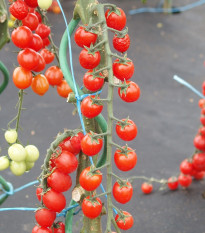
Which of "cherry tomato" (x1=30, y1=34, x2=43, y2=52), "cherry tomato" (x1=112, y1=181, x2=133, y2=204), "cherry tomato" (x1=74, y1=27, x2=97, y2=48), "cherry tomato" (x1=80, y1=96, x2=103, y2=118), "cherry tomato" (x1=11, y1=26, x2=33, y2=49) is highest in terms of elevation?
Result: "cherry tomato" (x1=74, y1=27, x2=97, y2=48)

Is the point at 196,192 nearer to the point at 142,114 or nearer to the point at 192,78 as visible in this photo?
the point at 142,114

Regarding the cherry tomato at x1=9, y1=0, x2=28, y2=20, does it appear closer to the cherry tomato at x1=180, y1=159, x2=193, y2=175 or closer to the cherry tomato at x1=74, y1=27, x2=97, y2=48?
the cherry tomato at x1=74, y1=27, x2=97, y2=48

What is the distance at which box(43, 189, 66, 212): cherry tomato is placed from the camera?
2.43 feet

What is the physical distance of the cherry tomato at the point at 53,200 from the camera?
740 mm

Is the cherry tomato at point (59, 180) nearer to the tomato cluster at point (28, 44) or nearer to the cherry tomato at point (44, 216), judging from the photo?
the cherry tomato at point (44, 216)

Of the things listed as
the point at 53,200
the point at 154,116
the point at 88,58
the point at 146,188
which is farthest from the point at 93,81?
the point at 154,116

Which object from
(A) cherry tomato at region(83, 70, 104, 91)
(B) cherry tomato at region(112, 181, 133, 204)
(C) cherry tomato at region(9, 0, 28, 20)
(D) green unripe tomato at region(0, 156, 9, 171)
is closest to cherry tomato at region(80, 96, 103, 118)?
(A) cherry tomato at region(83, 70, 104, 91)

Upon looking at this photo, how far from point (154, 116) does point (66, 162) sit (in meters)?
1.69

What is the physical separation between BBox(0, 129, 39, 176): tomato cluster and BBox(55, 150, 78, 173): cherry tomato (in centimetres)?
19

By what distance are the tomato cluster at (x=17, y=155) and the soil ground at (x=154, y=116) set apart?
0.25 metres

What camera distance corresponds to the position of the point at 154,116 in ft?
7.74

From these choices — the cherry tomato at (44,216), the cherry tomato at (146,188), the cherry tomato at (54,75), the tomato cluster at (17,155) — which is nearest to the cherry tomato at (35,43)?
the cherry tomato at (54,75)

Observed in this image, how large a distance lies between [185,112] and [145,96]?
0.96 ft

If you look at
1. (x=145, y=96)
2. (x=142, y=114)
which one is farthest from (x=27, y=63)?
(x=145, y=96)
